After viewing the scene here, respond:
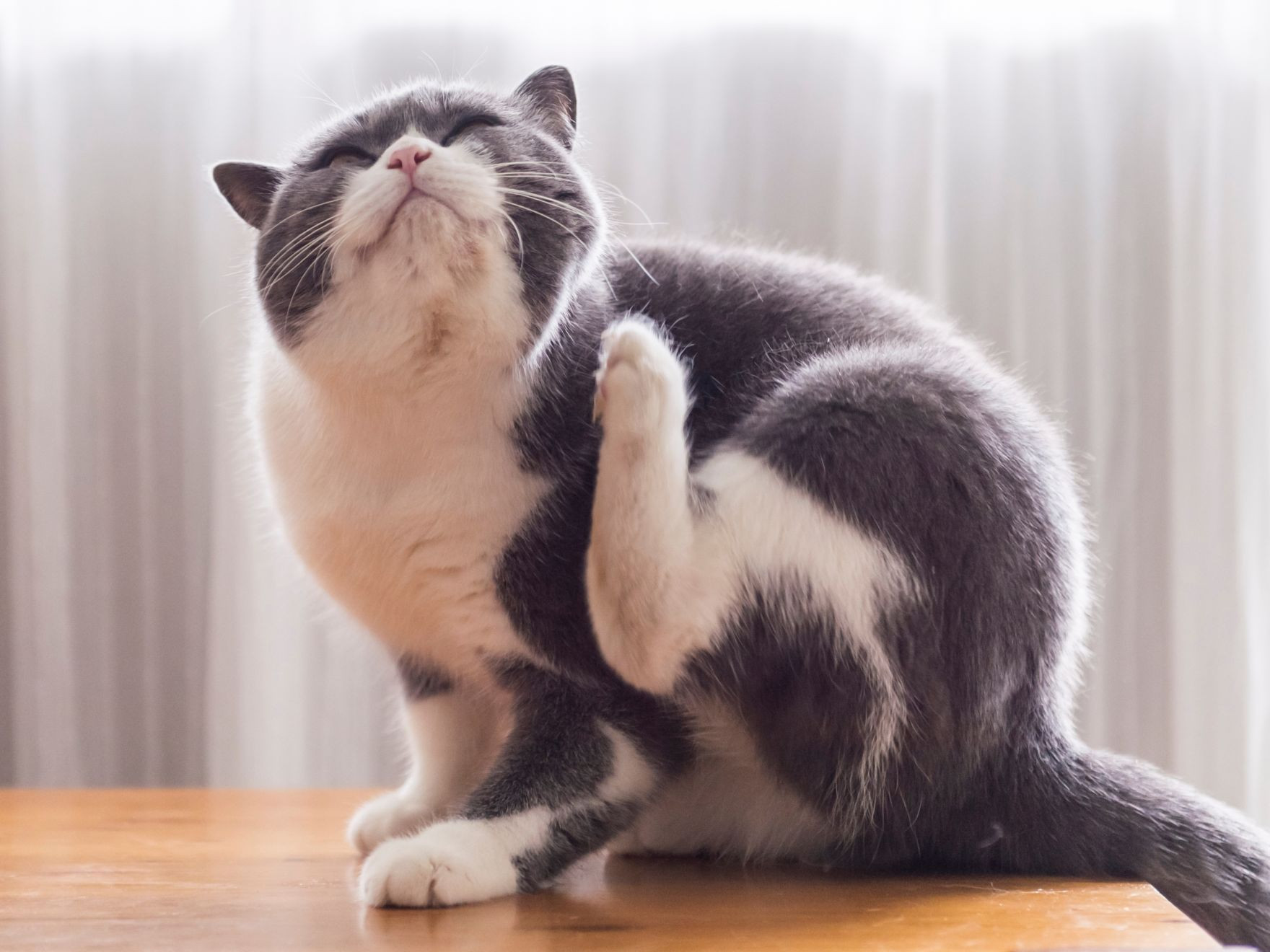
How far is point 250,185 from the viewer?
1.03 meters

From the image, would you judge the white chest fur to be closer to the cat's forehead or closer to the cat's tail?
the cat's forehead

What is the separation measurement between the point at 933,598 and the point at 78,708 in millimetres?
1338

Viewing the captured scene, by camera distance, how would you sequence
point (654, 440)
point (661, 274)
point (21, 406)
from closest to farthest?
point (654, 440) → point (661, 274) → point (21, 406)

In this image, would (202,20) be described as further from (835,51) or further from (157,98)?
(835,51)

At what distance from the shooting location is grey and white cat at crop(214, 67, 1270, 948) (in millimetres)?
842

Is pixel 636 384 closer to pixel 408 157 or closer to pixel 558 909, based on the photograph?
pixel 408 157

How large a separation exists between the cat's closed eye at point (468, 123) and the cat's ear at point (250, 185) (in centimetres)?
16

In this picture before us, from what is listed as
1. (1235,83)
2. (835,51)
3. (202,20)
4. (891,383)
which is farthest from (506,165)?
(1235,83)

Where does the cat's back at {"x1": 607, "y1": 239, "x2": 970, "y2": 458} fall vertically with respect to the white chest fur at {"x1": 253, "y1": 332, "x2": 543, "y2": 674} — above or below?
above

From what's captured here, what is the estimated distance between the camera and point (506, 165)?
93 cm

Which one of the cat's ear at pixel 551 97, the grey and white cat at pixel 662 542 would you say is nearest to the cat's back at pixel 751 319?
the grey and white cat at pixel 662 542

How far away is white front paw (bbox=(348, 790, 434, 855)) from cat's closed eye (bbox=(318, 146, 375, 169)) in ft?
1.71

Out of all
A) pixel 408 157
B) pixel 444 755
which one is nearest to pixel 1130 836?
pixel 444 755

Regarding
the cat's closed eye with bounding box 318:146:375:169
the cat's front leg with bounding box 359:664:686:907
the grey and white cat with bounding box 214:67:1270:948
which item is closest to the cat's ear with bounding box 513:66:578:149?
the grey and white cat with bounding box 214:67:1270:948
